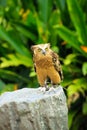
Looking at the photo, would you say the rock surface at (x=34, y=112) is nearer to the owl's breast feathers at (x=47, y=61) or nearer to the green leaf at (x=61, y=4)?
the owl's breast feathers at (x=47, y=61)

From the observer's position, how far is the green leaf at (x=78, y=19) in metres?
8.17

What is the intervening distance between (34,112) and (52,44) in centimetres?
369

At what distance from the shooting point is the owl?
4.75m

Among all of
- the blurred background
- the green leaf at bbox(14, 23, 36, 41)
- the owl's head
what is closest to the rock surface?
the owl's head

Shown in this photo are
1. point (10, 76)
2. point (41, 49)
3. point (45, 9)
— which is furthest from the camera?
point (45, 9)

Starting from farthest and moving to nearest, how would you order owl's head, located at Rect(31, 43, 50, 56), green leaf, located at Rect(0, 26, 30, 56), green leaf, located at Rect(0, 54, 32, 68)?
green leaf, located at Rect(0, 26, 30, 56), green leaf, located at Rect(0, 54, 32, 68), owl's head, located at Rect(31, 43, 50, 56)

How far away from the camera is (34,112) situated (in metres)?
4.82

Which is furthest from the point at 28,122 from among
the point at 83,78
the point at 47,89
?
the point at 83,78

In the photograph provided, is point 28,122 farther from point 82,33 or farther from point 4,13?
point 4,13

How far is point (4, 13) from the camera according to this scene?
914 cm

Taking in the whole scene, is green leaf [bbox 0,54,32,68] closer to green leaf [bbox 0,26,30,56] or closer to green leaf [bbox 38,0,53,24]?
green leaf [bbox 0,26,30,56]

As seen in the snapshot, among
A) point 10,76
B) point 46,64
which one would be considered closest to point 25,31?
point 10,76

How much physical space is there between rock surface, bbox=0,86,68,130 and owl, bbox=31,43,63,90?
0.56 ft

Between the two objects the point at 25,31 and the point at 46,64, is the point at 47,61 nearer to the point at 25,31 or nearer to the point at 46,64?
the point at 46,64
